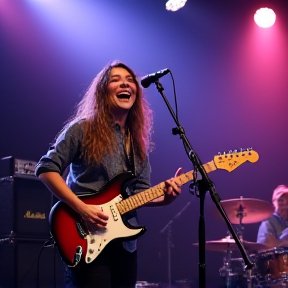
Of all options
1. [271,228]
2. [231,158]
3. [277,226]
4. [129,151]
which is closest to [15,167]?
[129,151]

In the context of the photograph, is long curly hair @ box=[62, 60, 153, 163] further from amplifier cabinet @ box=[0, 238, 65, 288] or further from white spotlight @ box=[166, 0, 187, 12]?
white spotlight @ box=[166, 0, 187, 12]

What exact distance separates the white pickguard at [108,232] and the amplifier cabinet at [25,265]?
169 centimetres

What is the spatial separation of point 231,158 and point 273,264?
9.43 ft

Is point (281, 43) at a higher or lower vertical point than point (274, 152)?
higher

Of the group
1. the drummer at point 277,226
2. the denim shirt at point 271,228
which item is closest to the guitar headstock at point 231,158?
the drummer at point 277,226

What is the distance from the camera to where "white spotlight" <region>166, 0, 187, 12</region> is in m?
7.23

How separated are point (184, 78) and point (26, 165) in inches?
134

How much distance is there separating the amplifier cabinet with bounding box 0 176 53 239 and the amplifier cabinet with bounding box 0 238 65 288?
97 millimetres

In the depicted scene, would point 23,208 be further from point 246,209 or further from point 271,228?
point 271,228

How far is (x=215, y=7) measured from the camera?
25.2 feet

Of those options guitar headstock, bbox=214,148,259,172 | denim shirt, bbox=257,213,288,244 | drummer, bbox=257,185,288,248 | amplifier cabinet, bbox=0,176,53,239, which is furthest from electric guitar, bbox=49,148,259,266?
denim shirt, bbox=257,213,288,244

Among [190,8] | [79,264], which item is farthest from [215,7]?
[79,264]

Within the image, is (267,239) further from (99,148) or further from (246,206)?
(99,148)

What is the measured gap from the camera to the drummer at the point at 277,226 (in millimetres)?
6442
